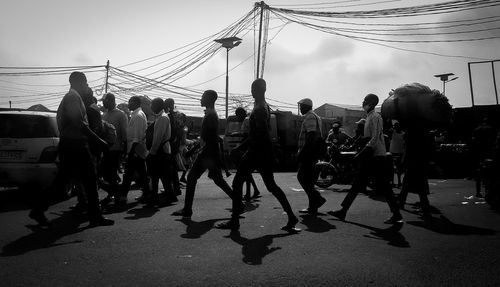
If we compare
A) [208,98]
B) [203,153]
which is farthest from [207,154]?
[208,98]

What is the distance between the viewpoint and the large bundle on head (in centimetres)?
702

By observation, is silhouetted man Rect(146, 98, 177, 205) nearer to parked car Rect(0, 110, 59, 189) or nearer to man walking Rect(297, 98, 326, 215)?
parked car Rect(0, 110, 59, 189)

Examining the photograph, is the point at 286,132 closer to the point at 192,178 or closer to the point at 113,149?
the point at 113,149

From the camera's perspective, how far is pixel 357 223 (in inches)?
227

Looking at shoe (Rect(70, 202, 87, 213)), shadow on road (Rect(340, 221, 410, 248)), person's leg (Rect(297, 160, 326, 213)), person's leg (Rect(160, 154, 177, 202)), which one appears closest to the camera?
shadow on road (Rect(340, 221, 410, 248))

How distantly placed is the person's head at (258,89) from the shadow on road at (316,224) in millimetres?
1951

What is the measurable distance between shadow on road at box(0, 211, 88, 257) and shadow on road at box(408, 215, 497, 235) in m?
4.67

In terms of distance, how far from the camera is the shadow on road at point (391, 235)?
4535 millimetres

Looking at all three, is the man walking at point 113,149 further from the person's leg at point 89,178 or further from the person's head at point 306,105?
the person's head at point 306,105

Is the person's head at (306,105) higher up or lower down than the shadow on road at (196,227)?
higher up

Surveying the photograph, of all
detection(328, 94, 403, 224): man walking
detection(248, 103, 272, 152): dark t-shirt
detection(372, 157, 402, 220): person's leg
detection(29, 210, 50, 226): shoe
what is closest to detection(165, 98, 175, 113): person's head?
detection(248, 103, 272, 152): dark t-shirt

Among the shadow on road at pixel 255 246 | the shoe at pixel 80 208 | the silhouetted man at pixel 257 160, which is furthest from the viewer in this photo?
the shoe at pixel 80 208

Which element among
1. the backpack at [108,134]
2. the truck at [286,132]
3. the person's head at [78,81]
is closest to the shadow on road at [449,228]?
the backpack at [108,134]

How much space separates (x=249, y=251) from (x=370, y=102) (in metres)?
3.48
